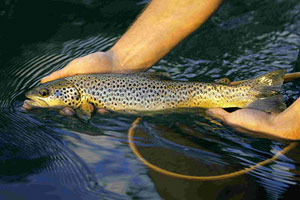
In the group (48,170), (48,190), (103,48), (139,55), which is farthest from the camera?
(103,48)

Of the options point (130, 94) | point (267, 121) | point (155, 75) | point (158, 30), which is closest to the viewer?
point (267, 121)

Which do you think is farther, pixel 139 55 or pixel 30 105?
pixel 139 55

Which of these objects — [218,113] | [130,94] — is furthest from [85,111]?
[218,113]

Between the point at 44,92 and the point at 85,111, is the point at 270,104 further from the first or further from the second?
the point at 44,92

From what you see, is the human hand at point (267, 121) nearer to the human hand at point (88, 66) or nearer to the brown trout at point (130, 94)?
the brown trout at point (130, 94)

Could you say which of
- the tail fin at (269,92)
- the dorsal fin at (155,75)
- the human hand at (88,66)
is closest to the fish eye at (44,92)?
the human hand at (88,66)

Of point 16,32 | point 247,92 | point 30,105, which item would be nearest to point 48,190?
point 30,105

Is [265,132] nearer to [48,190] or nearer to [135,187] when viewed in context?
[135,187]
